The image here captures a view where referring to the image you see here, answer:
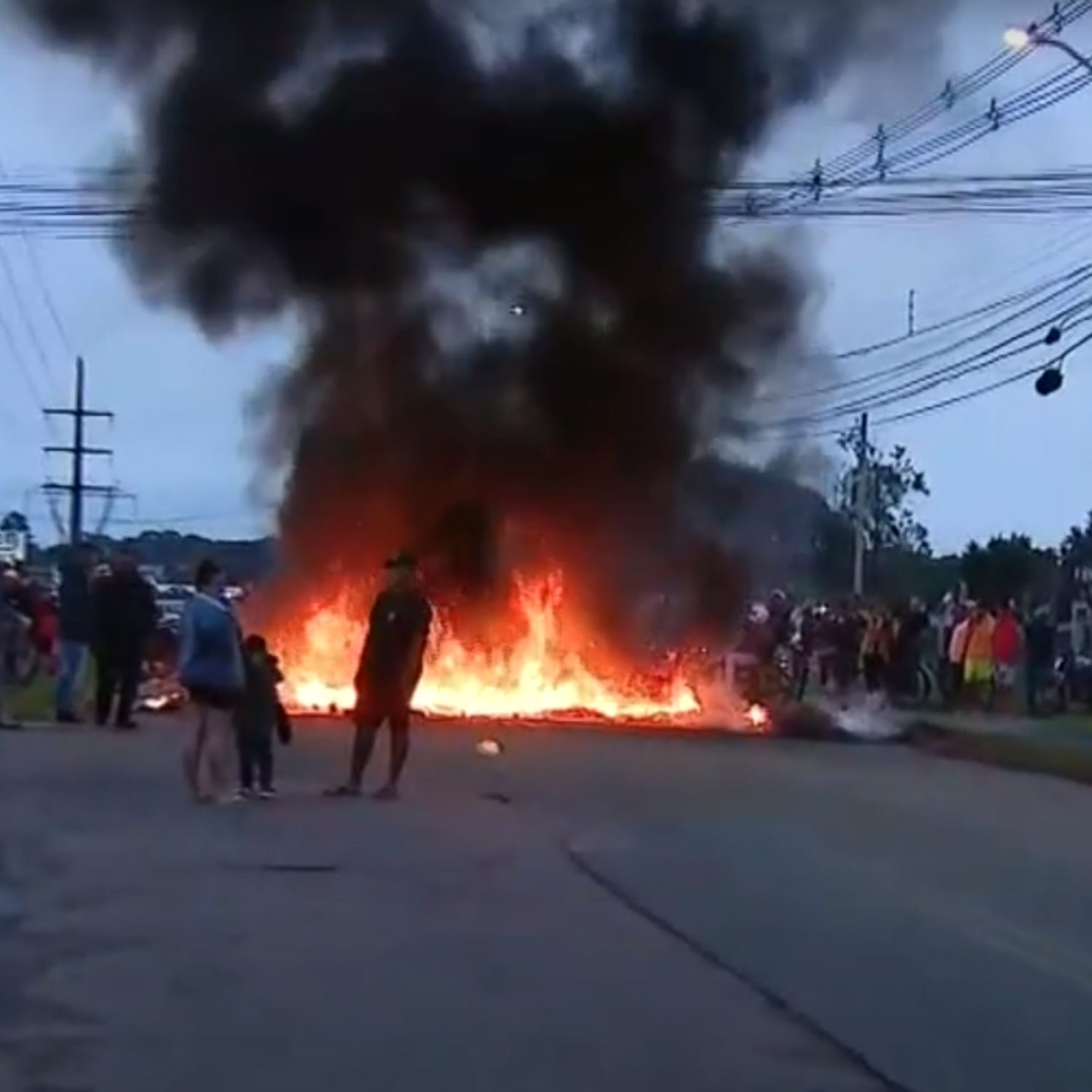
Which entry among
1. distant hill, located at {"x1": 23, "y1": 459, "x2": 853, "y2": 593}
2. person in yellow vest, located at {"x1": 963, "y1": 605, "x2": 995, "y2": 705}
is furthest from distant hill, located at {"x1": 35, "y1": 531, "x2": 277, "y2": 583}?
person in yellow vest, located at {"x1": 963, "y1": 605, "x2": 995, "y2": 705}

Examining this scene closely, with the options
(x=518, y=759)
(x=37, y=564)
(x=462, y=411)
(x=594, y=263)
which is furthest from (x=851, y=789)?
(x=37, y=564)

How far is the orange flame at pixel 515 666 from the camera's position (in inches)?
1411

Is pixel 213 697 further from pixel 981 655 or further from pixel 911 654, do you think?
pixel 911 654

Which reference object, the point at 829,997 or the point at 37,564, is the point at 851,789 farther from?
the point at 37,564

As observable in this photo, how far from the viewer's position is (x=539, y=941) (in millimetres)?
11891

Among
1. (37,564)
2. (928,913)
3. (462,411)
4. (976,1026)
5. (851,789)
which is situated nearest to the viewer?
(976,1026)

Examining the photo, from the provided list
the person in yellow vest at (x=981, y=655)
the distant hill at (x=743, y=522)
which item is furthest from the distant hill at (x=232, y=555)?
the person in yellow vest at (x=981, y=655)

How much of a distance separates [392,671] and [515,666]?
17072 millimetres

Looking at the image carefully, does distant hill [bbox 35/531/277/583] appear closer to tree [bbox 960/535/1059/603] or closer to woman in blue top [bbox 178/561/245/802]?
woman in blue top [bbox 178/561/245/802]

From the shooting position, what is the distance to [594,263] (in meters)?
31.3

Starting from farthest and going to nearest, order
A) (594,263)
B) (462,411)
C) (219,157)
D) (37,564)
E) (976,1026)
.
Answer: (37,564) < (462,411) < (594,263) < (219,157) < (976,1026)

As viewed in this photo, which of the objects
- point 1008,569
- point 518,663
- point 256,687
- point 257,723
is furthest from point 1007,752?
point 1008,569

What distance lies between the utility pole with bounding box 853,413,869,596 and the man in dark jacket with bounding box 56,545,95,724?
116ft

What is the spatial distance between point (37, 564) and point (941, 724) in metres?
44.0
